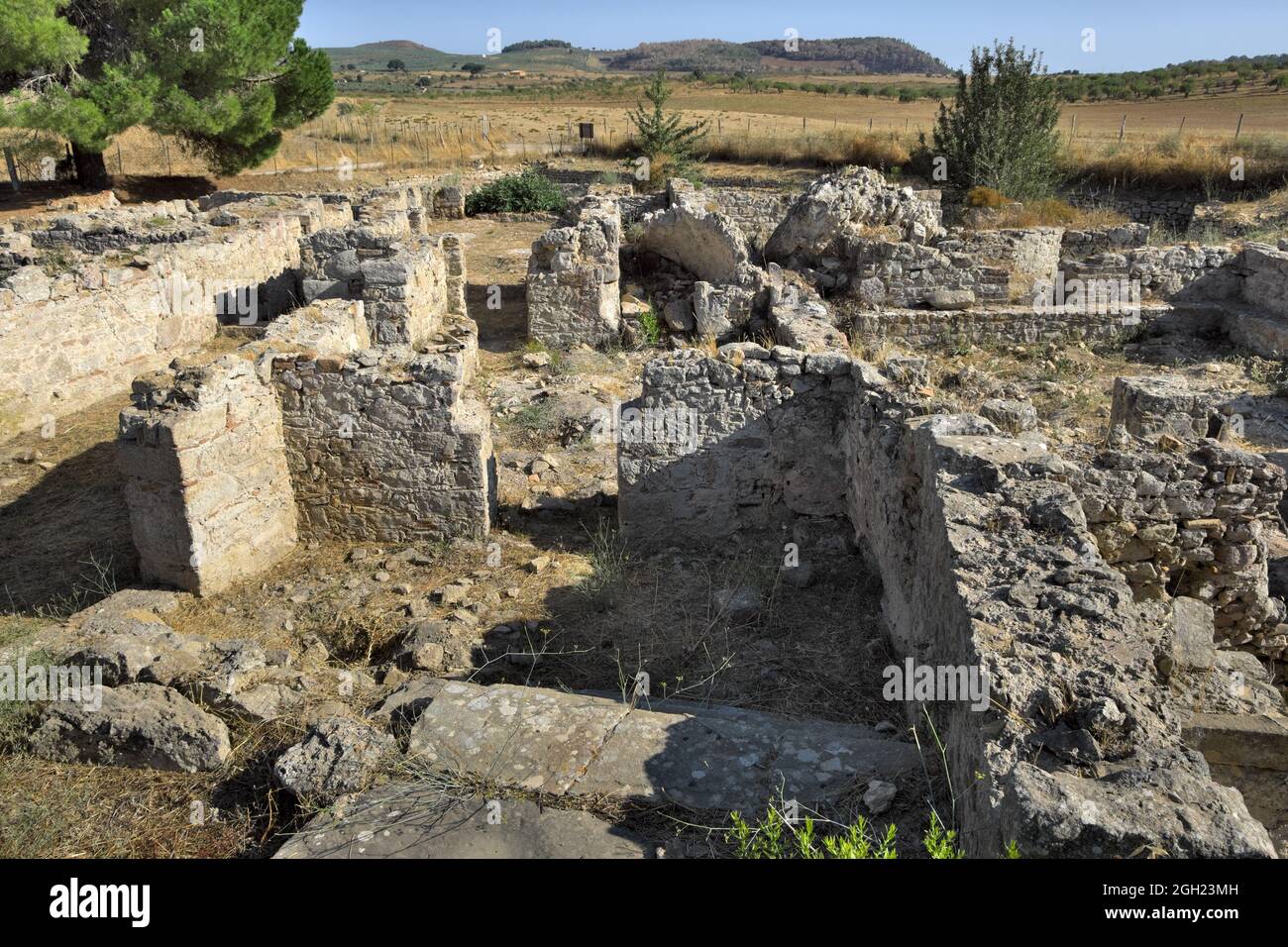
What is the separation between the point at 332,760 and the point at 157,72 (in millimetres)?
21895

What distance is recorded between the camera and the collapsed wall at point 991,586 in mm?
2744

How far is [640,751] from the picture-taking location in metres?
3.99

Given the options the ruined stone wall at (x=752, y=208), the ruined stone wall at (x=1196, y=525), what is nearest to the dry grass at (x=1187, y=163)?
the ruined stone wall at (x=752, y=208)

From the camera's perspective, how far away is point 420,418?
21.9 feet

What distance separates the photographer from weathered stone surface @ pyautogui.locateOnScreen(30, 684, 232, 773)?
423cm

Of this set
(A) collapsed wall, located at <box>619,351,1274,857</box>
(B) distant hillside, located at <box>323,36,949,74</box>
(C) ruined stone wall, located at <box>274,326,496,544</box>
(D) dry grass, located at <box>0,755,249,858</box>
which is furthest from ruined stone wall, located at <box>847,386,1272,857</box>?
(B) distant hillside, located at <box>323,36,949,74</box>

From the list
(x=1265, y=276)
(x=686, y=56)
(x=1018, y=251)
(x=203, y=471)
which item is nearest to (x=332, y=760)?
(x=203, y=471)

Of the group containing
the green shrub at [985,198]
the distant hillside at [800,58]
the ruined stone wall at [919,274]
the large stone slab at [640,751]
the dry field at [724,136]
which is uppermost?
the distant hillside at [800,58]

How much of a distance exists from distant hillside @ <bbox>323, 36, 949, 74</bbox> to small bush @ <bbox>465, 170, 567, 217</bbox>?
7338cm

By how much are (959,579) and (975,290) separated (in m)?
10.3

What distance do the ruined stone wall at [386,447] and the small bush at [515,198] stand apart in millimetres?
16318

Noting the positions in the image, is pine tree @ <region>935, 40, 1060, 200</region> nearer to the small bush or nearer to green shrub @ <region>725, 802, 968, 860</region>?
the small bush

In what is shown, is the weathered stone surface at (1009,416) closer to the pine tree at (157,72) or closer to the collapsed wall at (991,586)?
the collapsed wall at (991,586)

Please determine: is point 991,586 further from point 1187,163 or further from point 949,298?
point 1187,163
